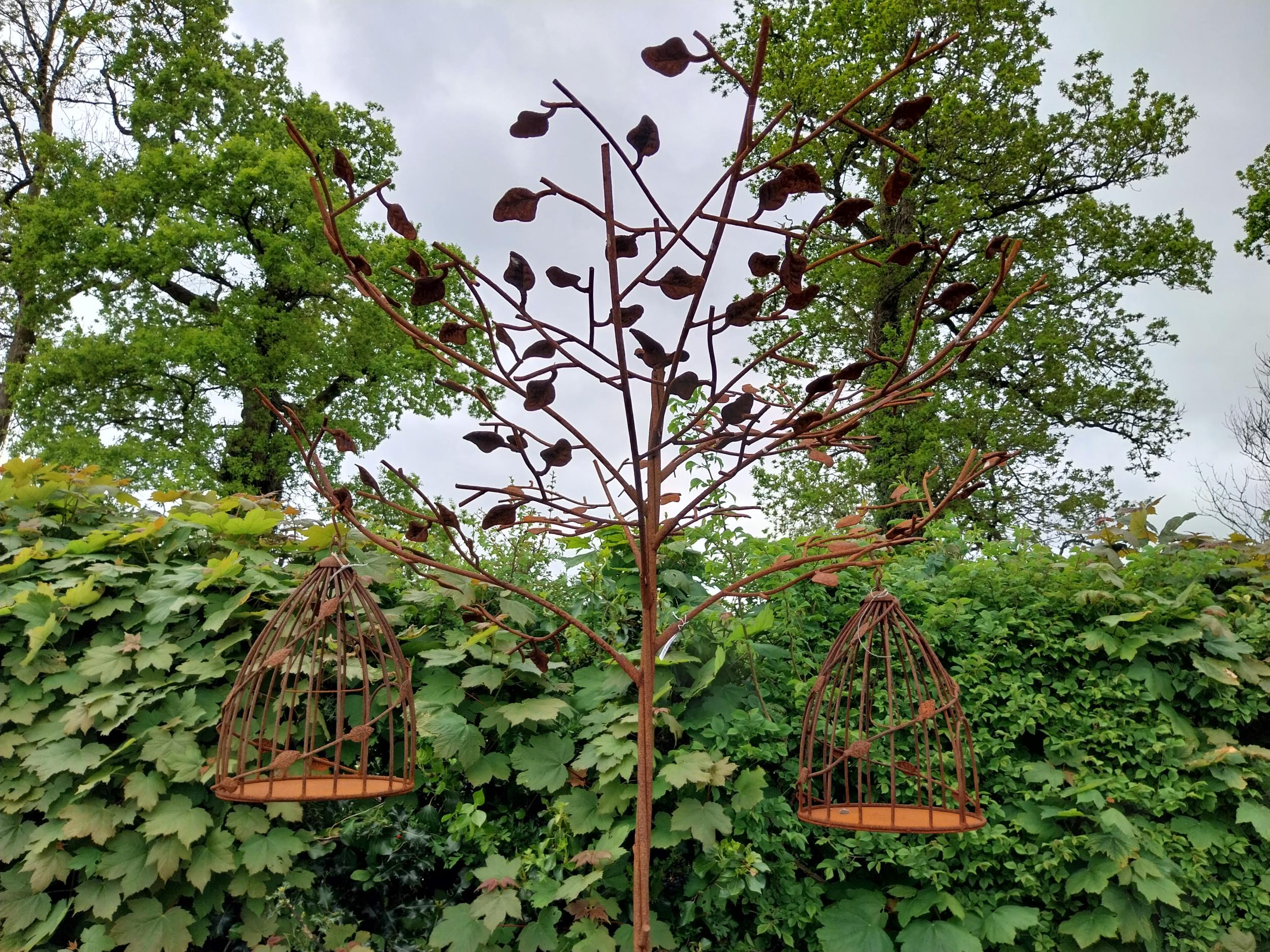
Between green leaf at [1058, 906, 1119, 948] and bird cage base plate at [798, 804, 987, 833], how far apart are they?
2.84ft

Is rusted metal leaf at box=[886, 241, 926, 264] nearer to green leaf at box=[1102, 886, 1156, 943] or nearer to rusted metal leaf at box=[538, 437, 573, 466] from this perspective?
rusted metal leaf at box=[538, 437, 573, 466]

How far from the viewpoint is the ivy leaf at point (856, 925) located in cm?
218

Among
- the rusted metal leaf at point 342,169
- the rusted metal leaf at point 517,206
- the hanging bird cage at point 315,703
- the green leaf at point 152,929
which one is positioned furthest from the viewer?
the green leaf at point 152,929

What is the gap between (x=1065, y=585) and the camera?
2.67 metres

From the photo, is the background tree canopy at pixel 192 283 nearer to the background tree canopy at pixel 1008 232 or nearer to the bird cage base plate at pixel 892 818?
the background tree canopy at pixel 1008 232

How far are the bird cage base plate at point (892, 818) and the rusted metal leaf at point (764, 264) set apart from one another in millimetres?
985

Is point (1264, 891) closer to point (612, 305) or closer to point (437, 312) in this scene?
point (612, 305)

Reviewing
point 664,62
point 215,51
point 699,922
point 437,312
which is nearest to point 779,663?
point 699,922

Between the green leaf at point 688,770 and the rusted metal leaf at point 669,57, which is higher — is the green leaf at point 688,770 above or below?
below

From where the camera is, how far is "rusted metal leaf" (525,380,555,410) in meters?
1.38

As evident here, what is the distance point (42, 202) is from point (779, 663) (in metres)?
14.4

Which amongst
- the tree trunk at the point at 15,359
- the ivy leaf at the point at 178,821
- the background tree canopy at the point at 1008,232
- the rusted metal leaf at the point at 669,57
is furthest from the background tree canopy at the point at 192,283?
the rusted metal leaf at the point at 669,57

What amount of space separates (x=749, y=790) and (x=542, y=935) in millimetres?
645

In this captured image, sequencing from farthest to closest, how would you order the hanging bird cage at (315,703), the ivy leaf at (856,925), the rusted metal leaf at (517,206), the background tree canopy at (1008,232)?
the background tree canopy at (1008,232), the ivy leaf at (856,925), the hanging bird cage at (315,703), the rusted metal leaf at (517,206)
